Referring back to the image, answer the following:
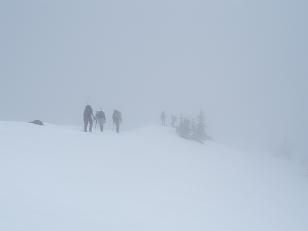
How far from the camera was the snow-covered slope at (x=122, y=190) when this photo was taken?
40.5ft

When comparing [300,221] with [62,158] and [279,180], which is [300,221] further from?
[62,158]

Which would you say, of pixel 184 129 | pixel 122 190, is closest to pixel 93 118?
pixel 122 190

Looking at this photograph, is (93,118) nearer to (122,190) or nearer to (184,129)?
(122,190)

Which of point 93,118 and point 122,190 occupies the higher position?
point 93,118

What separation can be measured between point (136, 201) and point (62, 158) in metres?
4.54

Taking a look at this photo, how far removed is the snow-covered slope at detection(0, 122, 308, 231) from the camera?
12.3 m

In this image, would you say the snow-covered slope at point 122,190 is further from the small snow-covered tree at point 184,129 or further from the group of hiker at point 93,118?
the small snow-covered tree at point 184,129

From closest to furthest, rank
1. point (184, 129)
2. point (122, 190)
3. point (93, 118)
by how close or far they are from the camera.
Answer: point (122, 190)
point (93, 118)
point (184, 129)

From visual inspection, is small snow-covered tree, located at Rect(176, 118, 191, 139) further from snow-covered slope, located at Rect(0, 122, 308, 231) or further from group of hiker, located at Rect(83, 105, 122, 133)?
snow-covered slope, located at Rect(0, 122, 308, 231)

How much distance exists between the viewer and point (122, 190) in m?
16.1

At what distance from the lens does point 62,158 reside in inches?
698

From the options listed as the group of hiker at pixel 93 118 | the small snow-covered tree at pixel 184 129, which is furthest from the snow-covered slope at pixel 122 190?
the small snow-covered tree at pixel 184 129

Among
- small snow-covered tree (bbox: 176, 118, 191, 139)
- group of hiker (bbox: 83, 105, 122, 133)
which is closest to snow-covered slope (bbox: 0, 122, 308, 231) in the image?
group of hiker (bbox: 83, 105, 122, 133)

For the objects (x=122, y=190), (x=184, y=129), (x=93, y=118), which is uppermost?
(x=93, y=118)
